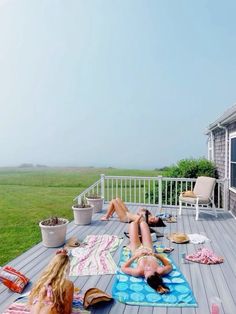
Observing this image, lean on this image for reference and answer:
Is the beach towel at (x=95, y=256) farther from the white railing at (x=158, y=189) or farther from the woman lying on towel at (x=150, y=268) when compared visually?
the white railing at (x=158, y=189)

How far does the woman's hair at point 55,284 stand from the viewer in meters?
2.23

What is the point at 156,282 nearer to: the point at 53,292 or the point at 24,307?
the point at 53,292

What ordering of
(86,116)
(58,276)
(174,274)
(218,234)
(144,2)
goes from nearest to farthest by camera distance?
(58,276), (174,274), (218,234), (144,2), (86,116)

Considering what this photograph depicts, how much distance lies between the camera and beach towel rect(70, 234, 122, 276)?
3.67m

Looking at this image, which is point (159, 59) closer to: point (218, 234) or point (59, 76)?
point (59, 76)

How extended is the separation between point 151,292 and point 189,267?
101 cm

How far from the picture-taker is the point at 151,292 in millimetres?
3035

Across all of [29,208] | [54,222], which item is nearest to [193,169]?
[54,222]

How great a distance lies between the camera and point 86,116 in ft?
87.0

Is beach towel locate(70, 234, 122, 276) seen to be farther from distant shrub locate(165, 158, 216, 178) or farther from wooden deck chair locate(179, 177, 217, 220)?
distant shrub locate(165, 158, 216, 178)

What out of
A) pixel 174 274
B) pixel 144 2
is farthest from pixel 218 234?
pixel 144 2

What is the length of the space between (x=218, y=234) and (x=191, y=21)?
37.9 feet

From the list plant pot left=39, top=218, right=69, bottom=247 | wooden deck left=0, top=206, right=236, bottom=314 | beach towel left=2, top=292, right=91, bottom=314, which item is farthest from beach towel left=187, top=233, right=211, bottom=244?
beach towel left=2, top=292, right=91, bottom=314

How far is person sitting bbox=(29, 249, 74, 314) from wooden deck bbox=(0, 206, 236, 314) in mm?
577
